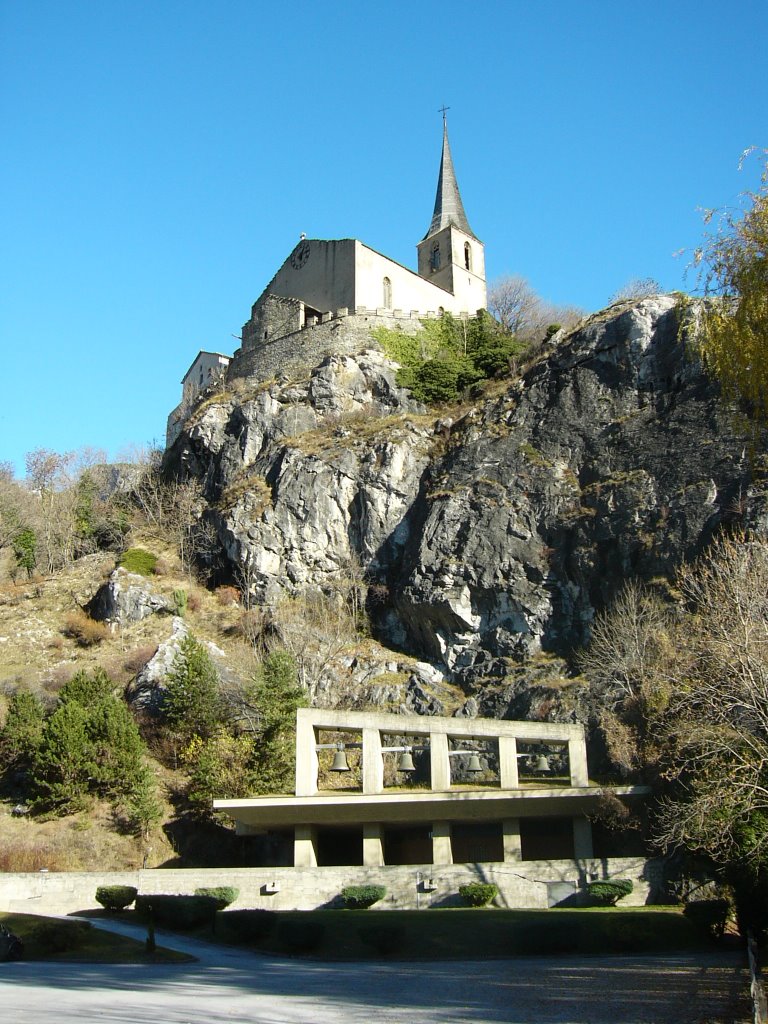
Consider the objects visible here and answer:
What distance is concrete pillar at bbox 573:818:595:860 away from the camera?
32531 millimetres

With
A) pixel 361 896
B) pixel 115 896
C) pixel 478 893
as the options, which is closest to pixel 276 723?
pixel 115 896

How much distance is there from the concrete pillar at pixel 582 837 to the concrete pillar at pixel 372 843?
22.4 feet

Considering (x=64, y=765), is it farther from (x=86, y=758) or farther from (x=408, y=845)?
(x=408, y=845)

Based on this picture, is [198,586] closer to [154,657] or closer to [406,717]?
[154,657]

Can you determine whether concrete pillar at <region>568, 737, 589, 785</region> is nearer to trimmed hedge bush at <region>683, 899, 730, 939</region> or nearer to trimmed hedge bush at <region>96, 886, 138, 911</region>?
trimmed hedge bush at <region>683, 899, 730, 939</region>

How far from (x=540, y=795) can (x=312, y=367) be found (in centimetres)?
3445

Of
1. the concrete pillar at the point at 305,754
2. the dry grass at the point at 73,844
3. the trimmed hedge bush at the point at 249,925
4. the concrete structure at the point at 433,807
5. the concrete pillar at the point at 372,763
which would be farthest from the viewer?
the dry grass at the point at 73,844

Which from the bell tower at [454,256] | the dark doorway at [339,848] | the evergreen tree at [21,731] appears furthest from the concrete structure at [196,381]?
the dark doorway at [339,848]

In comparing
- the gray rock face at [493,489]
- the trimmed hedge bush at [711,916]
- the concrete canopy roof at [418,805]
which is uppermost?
the gray rock face at [493,489]

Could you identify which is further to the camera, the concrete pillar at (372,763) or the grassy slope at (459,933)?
the concrete pillar at (372,763)

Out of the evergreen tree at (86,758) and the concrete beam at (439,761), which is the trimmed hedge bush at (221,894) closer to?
the concrete beam at (439,761)

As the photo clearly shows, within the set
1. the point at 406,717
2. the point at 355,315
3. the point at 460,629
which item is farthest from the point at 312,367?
the point at 406,717

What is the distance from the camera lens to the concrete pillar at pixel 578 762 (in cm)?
3259

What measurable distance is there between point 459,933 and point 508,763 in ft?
34.7
